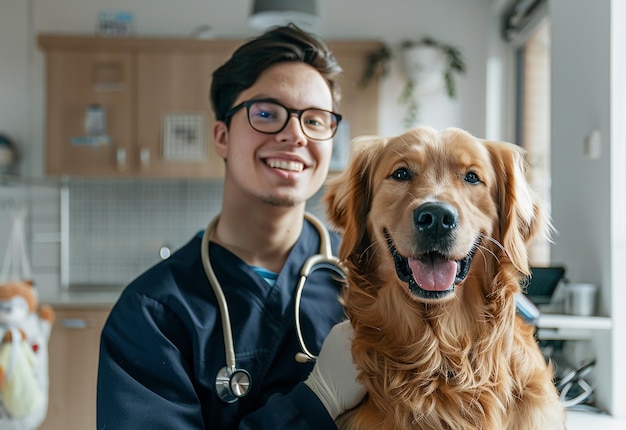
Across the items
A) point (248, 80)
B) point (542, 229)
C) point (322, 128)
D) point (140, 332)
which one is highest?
point (248, 80)

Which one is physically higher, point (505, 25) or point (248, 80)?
point (505, 25)

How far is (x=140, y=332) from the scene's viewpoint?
132cm

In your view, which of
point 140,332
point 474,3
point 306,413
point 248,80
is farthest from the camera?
point 474,3

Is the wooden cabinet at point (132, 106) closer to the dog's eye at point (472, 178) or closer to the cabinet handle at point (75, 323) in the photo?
the cabinet handle at point (75, 323)

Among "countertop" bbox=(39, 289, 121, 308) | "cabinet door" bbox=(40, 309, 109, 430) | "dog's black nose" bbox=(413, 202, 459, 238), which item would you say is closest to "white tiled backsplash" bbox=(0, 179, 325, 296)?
"countertop" bbox=(39, 289, 121, 308)

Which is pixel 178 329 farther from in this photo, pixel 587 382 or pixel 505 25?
pixel 505 25

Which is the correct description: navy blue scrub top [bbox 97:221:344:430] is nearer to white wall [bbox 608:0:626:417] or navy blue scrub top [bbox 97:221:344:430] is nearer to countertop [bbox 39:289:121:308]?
white wall [bbox 608:0:626:417]

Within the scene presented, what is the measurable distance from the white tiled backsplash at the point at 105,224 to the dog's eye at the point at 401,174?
10.4 ft

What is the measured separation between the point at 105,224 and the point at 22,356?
124cm

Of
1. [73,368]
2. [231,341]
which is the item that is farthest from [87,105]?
[231,341]

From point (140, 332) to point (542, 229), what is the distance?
0.77 metres

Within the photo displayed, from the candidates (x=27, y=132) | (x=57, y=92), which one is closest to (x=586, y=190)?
(x=57, y=92)

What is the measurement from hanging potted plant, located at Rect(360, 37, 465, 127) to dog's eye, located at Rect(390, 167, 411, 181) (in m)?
2.83

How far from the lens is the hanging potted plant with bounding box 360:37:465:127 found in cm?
405
